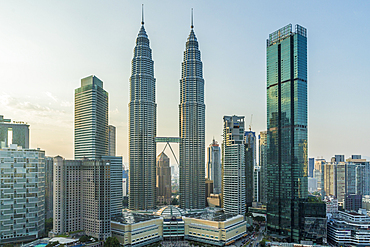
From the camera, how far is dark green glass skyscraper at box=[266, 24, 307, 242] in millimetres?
99312

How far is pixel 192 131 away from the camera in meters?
149

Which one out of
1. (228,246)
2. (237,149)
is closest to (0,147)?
(228,246)

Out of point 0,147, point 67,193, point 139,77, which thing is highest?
point 139,77

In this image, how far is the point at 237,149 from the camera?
122 m

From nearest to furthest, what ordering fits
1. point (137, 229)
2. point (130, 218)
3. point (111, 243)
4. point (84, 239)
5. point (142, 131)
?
point (111, 243)
point (84, 239)
point (137, 229)
point (130, 218)
point (142, 131)

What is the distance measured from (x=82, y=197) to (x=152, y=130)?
59.2m

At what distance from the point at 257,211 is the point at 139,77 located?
3385 inches

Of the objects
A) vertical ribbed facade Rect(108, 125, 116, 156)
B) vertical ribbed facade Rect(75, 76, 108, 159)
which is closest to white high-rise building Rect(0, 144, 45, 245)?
vertical ribbed facade Rect(75, 76, 108, 159)

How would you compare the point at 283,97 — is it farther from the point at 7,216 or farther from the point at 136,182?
the point at 7,216

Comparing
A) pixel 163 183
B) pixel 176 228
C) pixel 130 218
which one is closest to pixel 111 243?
pixel 130 218

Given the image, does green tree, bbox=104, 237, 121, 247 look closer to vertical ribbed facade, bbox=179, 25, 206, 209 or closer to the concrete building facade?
vertical ribbed facade, bbox=179, 25, 206, 209

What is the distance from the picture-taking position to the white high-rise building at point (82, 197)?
295 feet

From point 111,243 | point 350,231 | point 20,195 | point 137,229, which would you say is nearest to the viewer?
point 111,243

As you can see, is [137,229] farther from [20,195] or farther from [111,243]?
[20,195]
